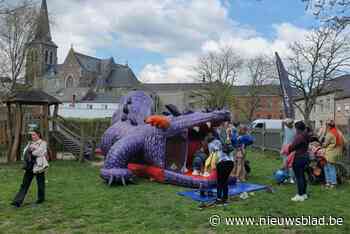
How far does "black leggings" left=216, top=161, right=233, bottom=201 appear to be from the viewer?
7.50 m

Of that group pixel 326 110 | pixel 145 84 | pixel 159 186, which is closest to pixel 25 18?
pixel 159 186

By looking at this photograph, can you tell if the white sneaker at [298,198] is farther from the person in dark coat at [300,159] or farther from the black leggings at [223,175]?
the black leggings at [223,175]

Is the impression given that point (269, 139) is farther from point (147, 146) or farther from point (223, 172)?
point (223, 172)

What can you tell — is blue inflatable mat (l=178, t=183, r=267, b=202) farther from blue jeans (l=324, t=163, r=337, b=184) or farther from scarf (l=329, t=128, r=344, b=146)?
scarf (l=329, t=128, r=344, b=146)

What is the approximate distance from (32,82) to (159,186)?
21.9 meters

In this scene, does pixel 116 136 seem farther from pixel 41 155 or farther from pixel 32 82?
pixel 32 82

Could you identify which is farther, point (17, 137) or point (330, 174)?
point (17, 137)

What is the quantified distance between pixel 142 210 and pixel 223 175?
1.69 meters

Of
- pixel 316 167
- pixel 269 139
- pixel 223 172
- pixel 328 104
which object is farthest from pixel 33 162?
pixel 328 104

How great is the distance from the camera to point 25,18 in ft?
84.2

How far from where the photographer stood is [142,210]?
23.5 feet

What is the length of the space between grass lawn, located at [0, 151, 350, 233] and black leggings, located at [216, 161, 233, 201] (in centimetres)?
29

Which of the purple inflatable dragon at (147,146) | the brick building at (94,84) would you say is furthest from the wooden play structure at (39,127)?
the brick building at (94,84)

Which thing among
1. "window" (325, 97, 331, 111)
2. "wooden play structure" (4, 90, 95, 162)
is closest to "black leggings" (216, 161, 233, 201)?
"wooden play structure" (4, 90, 95, 162)
